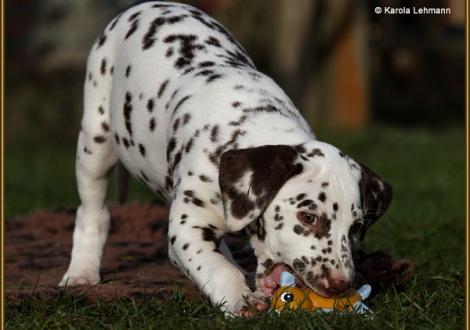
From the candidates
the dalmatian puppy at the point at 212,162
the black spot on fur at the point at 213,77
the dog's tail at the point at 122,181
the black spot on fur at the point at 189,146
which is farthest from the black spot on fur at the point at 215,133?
the dog's tail at the point at 122,181

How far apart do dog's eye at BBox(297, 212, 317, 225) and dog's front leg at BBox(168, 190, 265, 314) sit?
18.1 inches

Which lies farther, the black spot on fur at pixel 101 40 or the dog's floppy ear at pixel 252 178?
the black spot on fur at pixel 101 40

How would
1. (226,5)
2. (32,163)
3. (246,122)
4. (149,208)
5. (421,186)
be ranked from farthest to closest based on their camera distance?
(226,5) → (32,163) → (421,186) → (149,208) → (246,122)

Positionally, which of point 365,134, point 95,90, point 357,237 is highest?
point 95,90

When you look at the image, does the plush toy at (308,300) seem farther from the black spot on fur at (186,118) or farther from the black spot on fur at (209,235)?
the black spot on fur at (186,118)

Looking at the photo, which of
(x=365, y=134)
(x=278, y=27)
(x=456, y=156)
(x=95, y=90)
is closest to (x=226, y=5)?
(x=278, y=27)

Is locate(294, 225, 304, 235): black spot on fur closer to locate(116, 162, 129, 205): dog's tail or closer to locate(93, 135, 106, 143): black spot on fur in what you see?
locate(93, 135, 106, 143): black spot on fur

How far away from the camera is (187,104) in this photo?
5945 mm

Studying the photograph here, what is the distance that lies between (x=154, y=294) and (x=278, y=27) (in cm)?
1439

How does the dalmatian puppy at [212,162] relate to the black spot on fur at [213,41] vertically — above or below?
below

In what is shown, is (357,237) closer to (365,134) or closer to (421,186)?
(421,186)

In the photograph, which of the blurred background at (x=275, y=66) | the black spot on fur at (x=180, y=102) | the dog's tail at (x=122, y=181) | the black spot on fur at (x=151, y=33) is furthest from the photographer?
the blurred background at (x=275, y=66)

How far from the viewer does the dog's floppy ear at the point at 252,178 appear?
5117 millimetres

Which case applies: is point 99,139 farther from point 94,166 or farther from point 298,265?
point 298,265
